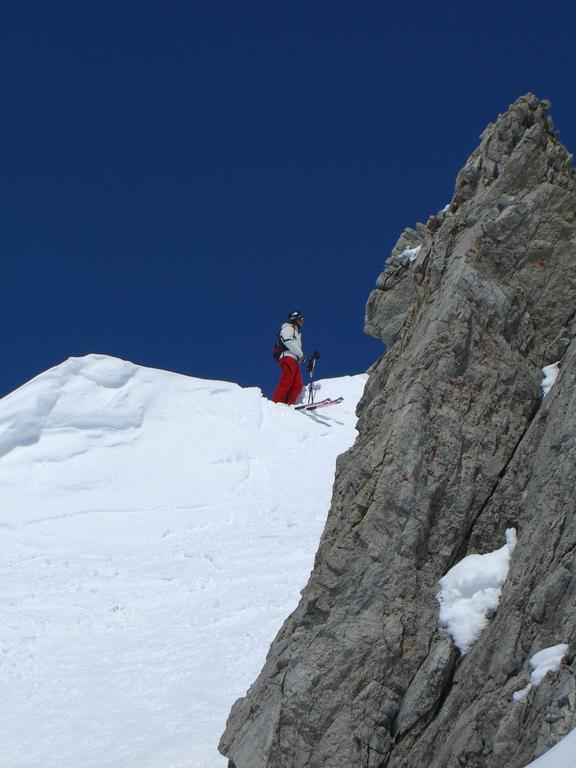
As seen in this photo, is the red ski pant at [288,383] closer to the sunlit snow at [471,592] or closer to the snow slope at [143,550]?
the snow slope at [143,550]

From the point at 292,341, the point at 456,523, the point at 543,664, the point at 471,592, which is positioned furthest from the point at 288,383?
the point at 543,664

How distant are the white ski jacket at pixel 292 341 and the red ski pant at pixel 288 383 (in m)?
0.14

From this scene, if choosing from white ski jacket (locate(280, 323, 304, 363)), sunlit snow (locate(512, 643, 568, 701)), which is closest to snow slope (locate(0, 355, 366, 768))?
white ski jacket (locate(280, 323, 304, 363))

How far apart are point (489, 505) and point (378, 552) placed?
3.39 feet

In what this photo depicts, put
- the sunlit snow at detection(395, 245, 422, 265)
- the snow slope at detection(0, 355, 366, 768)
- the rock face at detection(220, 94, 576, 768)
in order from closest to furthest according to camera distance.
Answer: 1. the rock face at detection(220, 94, 576, 768)
2. the snow slope at detection(0, 355, 366, 768)
3. the sunlit snow at detection(395, 245, 422, 265)

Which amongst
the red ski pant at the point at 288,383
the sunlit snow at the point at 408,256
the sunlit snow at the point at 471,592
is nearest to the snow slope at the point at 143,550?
the red ski pant at the point at 288,383

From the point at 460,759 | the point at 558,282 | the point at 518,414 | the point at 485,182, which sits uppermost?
the point at 485,182

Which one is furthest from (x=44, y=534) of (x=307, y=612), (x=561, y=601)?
(x=561, y=601)

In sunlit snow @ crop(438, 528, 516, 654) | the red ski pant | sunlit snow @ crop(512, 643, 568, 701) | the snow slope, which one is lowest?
sunlit snow @ crop(512, 643, 568, 701)

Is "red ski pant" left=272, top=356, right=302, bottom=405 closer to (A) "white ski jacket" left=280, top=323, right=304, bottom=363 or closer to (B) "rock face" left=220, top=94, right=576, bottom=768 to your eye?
(A) "white ski jacket" left=280, top=323, right=304, bottom=363

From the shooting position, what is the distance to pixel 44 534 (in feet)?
54.1

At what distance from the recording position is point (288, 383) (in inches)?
1005

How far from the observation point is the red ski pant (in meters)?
25.5

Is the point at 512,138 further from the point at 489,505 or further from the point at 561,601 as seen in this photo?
the point at 561,601
